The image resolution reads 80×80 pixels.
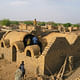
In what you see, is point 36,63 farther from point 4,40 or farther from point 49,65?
point 4,40

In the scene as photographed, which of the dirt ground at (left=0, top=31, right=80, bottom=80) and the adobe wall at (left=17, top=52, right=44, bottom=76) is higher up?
the adobe wall at (left=17, top=52, right=44, bottom=76)

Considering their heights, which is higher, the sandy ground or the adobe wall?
the adobe wall

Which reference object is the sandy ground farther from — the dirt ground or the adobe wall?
the adobe wall

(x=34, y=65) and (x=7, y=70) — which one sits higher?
(x=34, y=65)

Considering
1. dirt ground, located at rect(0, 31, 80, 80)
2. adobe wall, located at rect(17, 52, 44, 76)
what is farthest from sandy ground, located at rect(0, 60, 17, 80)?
adobe wall, located at rect(17, 52, 44, 76)

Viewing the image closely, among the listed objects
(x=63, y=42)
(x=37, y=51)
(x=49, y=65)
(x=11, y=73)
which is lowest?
(x=11, y=73)

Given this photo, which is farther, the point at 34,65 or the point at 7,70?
the point at 7,70

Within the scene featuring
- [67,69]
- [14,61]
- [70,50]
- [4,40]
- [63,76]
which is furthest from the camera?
[4,40]

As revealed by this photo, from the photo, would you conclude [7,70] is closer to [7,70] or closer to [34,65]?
[7,70]

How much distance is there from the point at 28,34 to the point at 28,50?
10.9 ft

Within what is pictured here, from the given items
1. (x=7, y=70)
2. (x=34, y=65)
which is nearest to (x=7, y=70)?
(x=7, y=70)

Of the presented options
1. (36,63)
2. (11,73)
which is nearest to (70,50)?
(36,63)

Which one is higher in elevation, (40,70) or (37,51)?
(37,51)

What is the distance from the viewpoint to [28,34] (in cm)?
1688
